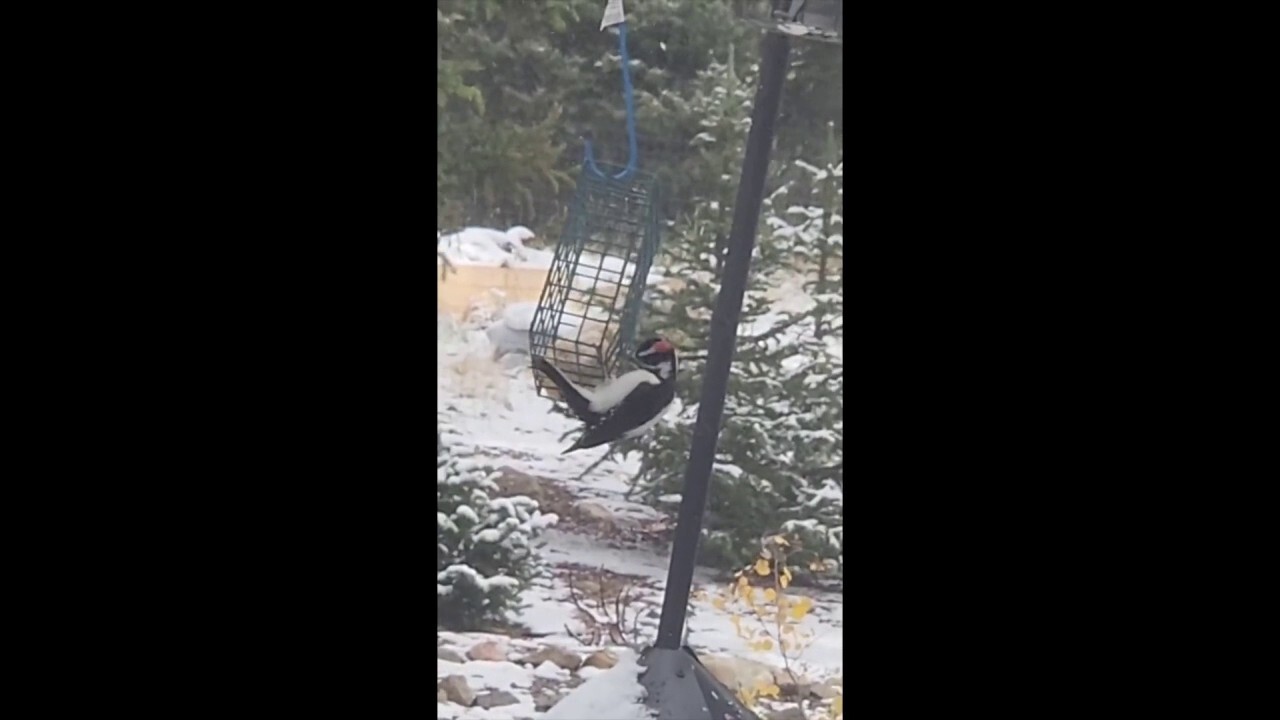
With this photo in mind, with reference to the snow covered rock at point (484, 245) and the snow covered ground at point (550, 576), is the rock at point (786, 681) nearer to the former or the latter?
the snow covered ground at point (550, 576)

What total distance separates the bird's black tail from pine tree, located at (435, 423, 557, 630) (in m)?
0.09

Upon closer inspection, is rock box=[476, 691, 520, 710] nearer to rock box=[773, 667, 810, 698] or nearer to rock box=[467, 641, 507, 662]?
rock box=[467, 641, 507, 662]

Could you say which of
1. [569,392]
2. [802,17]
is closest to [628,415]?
[569,392]

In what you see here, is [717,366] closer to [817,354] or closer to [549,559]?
[817,354]

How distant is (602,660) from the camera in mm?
1229

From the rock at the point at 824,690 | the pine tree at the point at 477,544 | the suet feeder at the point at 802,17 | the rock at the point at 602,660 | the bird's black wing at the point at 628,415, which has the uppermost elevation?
the suet feeder at the point at 802,17

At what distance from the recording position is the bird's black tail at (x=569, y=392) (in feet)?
4.00

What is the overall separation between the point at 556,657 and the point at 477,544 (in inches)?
5.0

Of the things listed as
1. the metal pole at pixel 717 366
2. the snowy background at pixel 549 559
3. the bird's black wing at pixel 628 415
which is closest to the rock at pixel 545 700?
the snowy background at pixel 549 559

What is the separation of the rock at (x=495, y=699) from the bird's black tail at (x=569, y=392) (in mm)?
261
